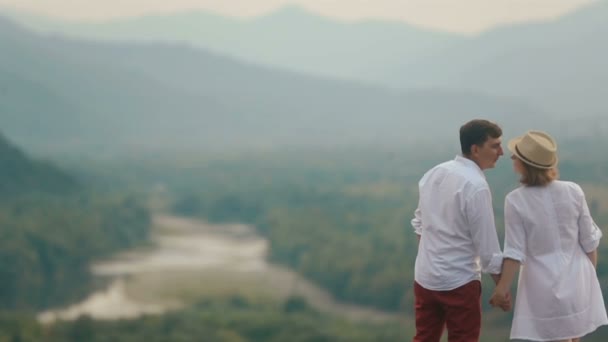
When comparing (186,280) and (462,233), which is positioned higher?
(462,233)

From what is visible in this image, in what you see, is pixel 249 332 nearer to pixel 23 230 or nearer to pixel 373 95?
pixel 23 230

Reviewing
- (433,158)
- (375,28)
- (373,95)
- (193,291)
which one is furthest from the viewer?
(375,28)

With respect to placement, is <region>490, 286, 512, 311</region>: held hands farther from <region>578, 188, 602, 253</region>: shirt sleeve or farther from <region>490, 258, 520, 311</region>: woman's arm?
<region>578, 188, 602, 253</region>: shirt sleeve

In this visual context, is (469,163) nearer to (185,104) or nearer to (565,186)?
(565,186)

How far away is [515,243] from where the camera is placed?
144 inches

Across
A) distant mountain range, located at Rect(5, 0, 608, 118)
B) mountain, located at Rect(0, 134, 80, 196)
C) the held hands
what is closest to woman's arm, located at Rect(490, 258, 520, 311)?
the held hands

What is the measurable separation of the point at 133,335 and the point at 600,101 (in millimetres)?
66454

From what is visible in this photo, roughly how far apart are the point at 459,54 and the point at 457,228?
16641cm

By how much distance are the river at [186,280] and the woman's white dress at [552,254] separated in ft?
109

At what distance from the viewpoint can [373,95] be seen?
136m

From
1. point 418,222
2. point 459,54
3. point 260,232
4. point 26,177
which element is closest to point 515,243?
point 418,222

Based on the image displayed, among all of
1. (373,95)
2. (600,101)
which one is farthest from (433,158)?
(373,95)

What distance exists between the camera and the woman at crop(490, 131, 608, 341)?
12.0 ft

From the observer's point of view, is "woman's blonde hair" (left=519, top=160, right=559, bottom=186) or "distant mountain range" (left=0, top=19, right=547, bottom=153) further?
"distant mountain range" (left=0, top=19, right=547, bottom=153)
